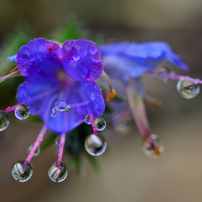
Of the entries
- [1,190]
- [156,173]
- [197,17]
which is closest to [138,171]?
[156,173]

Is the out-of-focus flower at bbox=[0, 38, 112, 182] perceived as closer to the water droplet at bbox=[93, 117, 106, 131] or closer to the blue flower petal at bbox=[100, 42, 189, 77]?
the water droplet at bbox=[93, 117, 106, 131]

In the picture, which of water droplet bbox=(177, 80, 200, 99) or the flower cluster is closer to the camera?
the flower cluster

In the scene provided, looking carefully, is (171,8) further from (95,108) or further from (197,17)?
(95,108)

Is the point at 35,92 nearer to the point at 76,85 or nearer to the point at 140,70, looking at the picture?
the point at 76,85

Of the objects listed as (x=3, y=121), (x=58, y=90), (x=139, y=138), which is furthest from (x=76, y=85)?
(x=139, y=138)

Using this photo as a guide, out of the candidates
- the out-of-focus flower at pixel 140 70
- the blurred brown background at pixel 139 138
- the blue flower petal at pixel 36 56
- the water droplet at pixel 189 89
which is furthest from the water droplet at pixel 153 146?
the blurred brown background at pixel 139 138

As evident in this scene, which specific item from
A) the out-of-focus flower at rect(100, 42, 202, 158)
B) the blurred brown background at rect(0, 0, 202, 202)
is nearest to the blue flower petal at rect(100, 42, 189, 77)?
the out-of-focus flower at rect(100, 42, 202, 158)
